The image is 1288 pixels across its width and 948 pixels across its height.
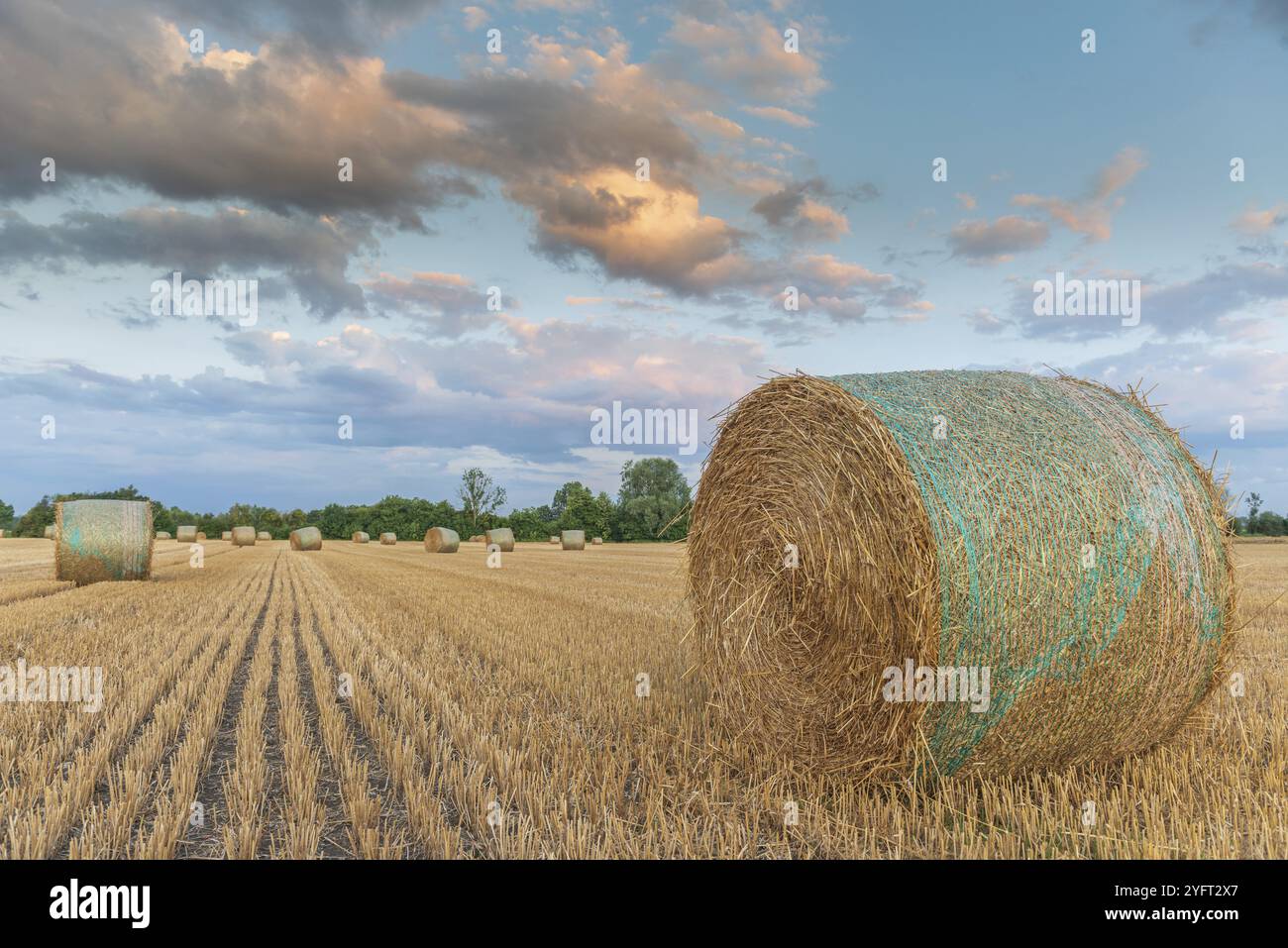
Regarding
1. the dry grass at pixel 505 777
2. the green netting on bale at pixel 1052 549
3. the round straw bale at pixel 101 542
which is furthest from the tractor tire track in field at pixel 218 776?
the round straw bale at pixel 101 542

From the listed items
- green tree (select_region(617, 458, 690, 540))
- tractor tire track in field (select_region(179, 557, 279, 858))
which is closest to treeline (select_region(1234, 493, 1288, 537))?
green tree (select_region(617, 458, 690, 540))

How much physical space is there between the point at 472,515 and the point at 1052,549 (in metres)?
86.6

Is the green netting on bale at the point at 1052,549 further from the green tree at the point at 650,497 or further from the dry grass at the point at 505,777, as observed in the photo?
the green tree at the point at 650,497

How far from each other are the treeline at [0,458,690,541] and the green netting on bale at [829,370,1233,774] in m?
55.4

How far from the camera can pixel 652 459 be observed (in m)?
95.6

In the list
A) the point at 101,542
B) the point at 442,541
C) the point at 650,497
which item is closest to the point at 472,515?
the point at 650,497

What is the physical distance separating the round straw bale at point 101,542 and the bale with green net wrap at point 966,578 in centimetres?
1725

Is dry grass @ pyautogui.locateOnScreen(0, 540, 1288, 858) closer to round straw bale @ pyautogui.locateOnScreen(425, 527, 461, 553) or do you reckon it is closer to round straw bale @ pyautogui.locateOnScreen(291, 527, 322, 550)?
round straw bale @ pyautogui.locateOnScreen(425, 527, 461, 553)

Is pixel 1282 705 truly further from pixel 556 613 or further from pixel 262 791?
pixel 556 613

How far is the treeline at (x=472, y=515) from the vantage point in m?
70.8

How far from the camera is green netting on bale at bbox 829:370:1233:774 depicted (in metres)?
4.29

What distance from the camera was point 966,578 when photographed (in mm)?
4234

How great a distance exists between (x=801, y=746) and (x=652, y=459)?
90.6 m
